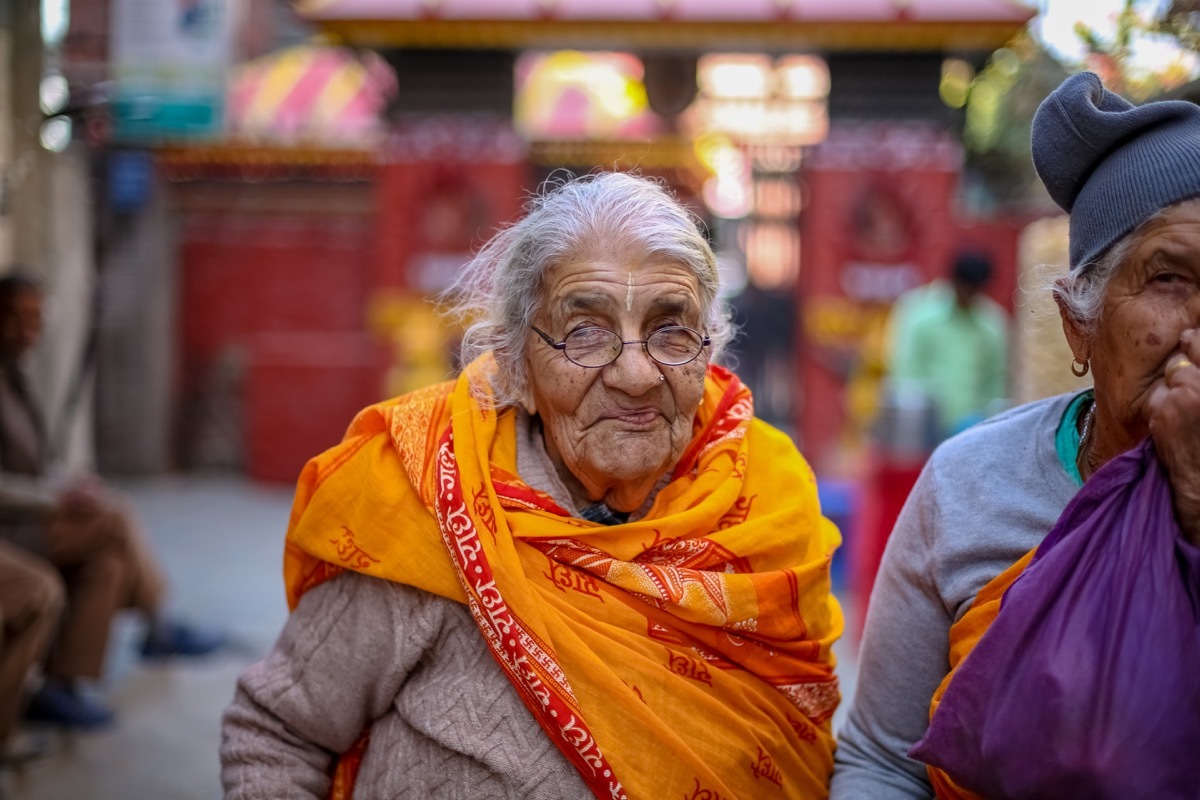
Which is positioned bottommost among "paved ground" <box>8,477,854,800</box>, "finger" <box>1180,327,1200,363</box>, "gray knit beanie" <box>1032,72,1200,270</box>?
"paved ground" <box>8,477,854,800</box>

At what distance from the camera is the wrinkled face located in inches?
183

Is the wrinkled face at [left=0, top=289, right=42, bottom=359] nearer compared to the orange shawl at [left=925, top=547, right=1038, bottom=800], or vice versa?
the orange shawl at [left=925, top=547, right=1038, bottom=800]

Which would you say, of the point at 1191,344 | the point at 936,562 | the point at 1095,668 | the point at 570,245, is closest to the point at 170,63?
the point at 570,245

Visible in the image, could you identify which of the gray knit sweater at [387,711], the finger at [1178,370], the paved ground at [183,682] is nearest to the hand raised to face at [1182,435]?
the finger at [1178,370]

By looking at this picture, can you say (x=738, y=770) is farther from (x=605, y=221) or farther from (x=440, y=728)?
(x=605, y=221)

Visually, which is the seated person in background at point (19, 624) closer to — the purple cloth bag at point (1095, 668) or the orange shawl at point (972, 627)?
the orange shawl at point (972, 627)

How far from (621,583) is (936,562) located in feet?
1.64

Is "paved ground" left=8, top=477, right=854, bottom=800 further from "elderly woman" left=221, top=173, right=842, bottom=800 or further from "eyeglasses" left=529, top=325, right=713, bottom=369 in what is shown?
"eyeglasses" left=529, top=325, right=713, bottom=369

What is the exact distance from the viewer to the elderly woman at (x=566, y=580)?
72.2 inches

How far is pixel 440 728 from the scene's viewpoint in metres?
1.84

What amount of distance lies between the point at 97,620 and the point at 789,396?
10.5 meters

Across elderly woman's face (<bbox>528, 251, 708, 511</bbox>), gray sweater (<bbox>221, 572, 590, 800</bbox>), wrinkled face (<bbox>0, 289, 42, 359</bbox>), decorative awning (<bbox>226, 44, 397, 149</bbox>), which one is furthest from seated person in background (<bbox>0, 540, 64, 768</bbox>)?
decorative awning (<bbox>226, 44, 397, 149</bbox>)

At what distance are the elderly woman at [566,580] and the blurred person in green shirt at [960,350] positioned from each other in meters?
4.50

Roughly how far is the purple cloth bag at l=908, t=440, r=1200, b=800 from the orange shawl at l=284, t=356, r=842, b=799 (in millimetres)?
455
